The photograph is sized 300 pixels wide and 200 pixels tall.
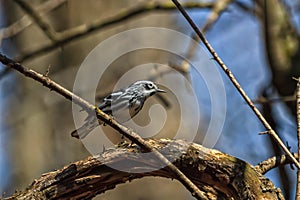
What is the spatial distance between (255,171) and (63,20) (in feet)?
11.8

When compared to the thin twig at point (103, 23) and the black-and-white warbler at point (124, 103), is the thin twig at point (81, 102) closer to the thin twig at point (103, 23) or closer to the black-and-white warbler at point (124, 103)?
the black-and-white warbler at point (124, 103)

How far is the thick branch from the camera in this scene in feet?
7.22

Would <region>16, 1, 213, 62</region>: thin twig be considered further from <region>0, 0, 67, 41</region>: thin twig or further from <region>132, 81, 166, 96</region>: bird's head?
<region>132, 81, 166, 96</region>: bird's head

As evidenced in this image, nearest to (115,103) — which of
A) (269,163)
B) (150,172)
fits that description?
(150,172)

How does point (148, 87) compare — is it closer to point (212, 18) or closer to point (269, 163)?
point (269, 163)

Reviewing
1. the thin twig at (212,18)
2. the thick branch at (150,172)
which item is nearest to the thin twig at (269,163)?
the thick branch at (150,172)

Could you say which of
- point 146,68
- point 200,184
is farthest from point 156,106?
point 200,184

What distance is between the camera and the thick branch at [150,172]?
2199 millimetres

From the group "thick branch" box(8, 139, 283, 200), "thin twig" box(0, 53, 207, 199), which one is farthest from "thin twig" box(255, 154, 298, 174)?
"thin twig" box(0, 53, 207, 199)

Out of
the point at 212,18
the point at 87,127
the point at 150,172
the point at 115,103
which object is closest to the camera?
the point at 150,172

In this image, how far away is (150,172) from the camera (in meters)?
A: 2.29

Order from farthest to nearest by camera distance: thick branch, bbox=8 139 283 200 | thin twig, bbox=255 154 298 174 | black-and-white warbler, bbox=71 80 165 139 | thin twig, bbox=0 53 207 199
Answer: black-and-white warbler, bbox=71 80 165 139 → thin twig, bbox=255 154 298 174 → thick branch, bbox=8 139 283 200 → thin twig, bbox=0 53 207 199

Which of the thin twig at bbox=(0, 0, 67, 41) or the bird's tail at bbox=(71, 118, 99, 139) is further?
the thin twig at bbox=(0, 0, 67, 41)

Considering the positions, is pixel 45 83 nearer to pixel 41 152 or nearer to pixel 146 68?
pixel 146 68
